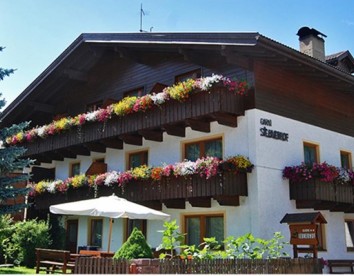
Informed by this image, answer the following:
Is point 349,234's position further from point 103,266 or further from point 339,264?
point 103,266

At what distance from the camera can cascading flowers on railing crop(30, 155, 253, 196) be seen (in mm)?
13828

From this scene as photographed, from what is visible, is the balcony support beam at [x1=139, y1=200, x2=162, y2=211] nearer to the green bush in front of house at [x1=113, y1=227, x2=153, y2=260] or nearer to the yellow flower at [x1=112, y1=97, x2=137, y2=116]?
the yellow flower at [x1=112, y1=97, x2=137, y2=116]

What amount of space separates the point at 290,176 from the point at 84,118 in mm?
8177

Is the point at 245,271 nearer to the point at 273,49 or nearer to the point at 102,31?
the point at 273,49

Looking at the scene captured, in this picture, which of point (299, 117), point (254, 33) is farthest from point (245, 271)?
point (299, 117)

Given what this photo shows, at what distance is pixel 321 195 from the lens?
14.7 metres

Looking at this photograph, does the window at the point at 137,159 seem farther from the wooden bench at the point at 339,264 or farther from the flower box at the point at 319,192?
the wooden bench at the point at 339,264

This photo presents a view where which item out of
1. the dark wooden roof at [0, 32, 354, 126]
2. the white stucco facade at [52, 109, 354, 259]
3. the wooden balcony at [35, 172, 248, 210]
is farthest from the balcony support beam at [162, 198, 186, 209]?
the dark wooden roof at [0, 32, 354, 126]

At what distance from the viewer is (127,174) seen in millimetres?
16578

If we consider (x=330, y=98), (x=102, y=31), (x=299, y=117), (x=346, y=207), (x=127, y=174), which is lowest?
(x=346, y=207)

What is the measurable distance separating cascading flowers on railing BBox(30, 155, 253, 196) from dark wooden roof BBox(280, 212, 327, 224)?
5.78 feet

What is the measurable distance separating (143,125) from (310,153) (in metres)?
5.79

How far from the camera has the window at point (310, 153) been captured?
1655 centimetres

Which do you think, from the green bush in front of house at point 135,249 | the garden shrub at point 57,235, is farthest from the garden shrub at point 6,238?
the green bush in front of house at point 135,249
